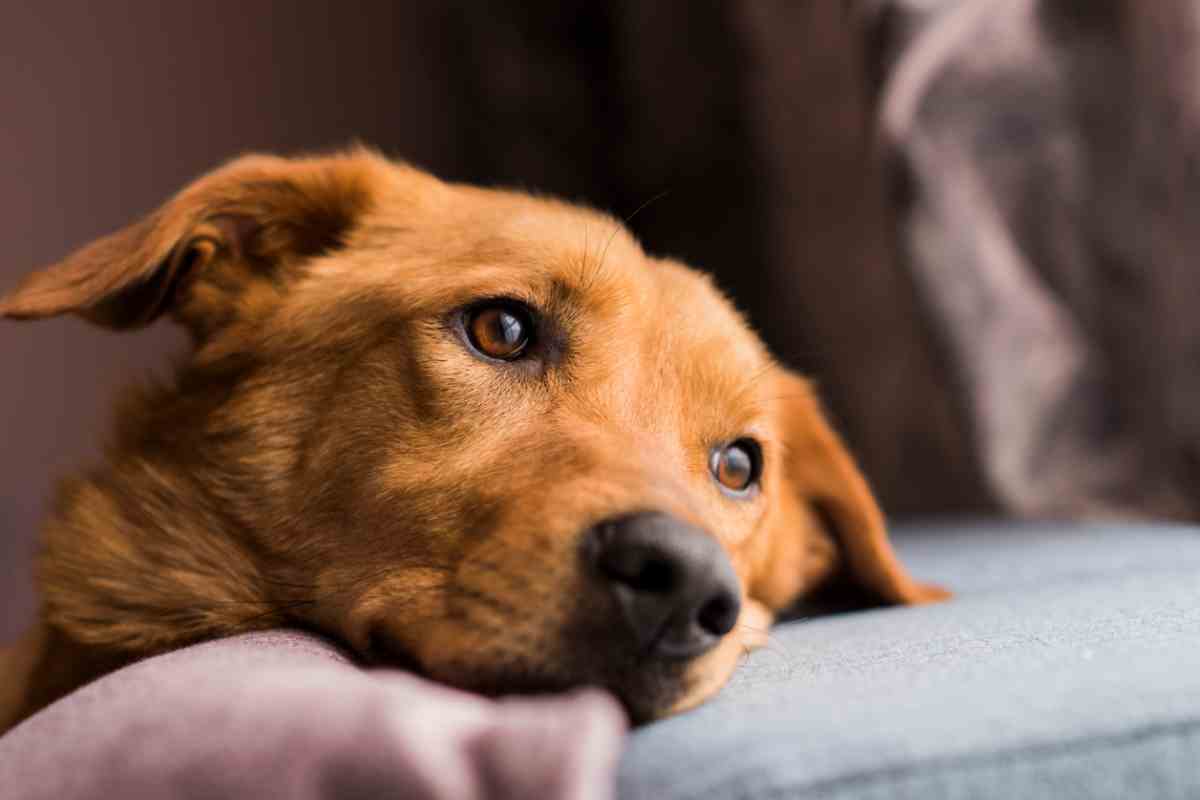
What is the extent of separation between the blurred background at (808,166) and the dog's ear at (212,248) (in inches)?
7.5

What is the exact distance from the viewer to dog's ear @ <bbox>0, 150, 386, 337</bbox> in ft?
5.06

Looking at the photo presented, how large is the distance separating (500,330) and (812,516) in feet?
2.98

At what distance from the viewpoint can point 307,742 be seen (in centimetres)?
87

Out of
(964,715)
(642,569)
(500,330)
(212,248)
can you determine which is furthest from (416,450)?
(964,715)

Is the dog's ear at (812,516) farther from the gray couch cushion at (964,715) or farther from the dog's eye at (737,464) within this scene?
the gray couch cushion at (964,715)

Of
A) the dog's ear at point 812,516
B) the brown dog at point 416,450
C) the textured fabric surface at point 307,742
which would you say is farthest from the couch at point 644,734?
the dog's ear at point 812,516

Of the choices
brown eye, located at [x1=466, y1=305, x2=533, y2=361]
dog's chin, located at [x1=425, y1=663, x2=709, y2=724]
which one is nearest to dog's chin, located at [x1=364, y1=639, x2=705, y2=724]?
dog's chin, located at [x1=425, y1=663, x2=709, y2=724]

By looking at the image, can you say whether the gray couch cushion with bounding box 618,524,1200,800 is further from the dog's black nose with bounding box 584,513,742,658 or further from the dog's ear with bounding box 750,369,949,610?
the dog's ear with bounding box 750,369,949,610

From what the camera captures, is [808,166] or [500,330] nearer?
[500,330]

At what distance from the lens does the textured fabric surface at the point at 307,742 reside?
83 cm

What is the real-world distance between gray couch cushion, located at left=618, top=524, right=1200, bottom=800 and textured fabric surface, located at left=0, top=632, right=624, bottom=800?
82 millimetres

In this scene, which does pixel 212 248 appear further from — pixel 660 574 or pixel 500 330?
pixel 660 574

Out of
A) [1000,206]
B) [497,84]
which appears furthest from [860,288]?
[497,84]

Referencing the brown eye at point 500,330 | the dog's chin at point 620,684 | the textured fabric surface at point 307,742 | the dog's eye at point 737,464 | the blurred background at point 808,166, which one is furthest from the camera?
the blurred background at point 808,166
